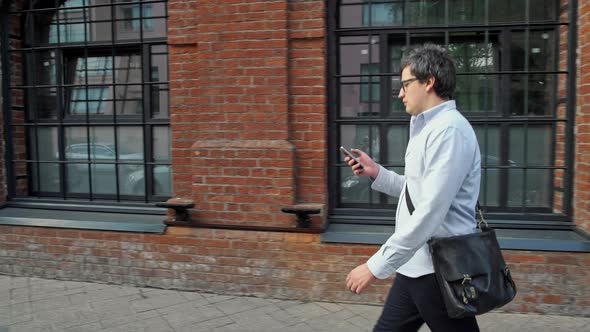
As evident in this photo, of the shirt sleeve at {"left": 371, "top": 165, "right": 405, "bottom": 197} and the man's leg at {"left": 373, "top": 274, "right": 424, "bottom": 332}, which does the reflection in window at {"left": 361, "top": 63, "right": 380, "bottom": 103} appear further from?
the man's leg at {"left": 373, "top": 274, "right": 424, "bottom": 332}

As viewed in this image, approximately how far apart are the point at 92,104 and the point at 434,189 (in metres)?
4.37

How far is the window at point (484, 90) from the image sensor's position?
413 cm

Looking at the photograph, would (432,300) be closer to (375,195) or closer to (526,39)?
(375,195)

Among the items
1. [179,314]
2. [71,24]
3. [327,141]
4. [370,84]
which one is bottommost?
[179,314]

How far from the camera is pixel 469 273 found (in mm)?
1947

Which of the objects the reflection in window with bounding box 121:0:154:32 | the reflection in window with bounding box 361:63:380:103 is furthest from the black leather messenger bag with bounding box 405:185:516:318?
the reflection in window with bounding box 121:0:154:32

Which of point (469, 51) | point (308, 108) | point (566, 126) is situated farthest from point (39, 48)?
point (566, 126)

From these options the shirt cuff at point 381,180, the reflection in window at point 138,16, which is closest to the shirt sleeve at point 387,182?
the shirt cuff at point 381,180

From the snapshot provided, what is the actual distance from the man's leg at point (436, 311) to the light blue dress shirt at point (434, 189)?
0.05 meters

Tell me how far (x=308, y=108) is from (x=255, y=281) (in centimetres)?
164

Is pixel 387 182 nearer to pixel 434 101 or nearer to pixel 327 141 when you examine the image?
pixel 434 101

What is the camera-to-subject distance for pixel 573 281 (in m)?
3.83

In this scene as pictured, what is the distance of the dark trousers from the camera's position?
2.09 meters

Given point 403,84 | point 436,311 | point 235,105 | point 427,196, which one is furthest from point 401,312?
point 235,105
